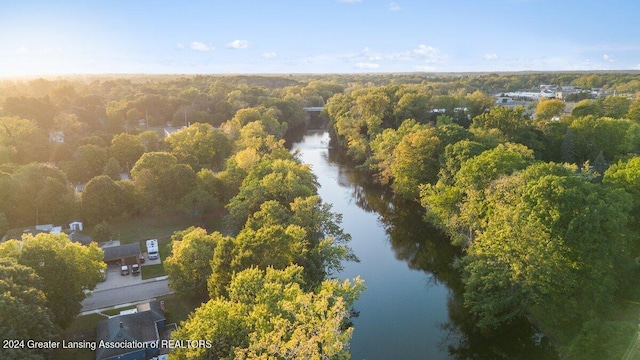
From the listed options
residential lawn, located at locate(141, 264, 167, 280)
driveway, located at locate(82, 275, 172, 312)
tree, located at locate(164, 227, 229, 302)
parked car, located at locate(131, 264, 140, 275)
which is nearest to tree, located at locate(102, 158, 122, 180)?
residential lawn, located at locate(141, 264, 167, 280)

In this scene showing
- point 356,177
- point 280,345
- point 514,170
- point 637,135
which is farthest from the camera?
point 356,177

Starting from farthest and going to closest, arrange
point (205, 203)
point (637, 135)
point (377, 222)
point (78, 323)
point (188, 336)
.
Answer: point (637, 135) < point (377, 222) < point (205, 203) < point (78, 323) < point (188, 336)

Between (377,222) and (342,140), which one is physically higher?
(342,140)

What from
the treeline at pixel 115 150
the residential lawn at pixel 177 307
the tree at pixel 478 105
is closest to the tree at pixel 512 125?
the tree at pixel 478 105

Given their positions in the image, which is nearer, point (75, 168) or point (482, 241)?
point (482, 241)

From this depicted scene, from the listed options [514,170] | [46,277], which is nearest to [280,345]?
[46,277]

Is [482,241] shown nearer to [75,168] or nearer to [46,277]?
[46,277]
